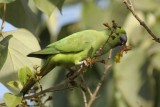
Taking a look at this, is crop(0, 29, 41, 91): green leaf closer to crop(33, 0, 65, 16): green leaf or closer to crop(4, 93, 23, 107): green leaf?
crop(33, 0, 65, 16): green leaf

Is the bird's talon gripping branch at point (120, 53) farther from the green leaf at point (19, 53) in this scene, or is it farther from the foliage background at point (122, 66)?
the foliage background at point (122, 66)

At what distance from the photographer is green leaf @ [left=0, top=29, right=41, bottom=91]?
194 cm

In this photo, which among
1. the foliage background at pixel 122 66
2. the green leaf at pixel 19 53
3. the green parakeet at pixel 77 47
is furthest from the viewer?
the foliage background at pixel 122 66

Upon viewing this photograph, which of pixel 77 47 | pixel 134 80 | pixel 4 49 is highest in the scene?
pixel 4 49

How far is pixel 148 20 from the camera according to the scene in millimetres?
3773

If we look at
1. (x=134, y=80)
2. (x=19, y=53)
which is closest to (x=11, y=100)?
(x=19, y=53)

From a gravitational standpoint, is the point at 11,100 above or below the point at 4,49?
below

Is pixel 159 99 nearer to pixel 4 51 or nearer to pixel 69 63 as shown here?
pixel 69 63

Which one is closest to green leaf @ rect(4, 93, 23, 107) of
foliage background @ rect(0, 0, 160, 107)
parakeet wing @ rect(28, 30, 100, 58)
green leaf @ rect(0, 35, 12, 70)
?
green leaf @ rect(0, 35, 12, 70)

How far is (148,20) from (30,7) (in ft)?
5.59

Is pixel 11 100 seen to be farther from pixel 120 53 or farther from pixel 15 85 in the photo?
pixel 120 53

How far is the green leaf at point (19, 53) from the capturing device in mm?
1940

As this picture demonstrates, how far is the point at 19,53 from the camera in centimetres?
200

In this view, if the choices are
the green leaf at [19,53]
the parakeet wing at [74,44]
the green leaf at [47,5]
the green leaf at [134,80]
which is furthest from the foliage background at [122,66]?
the green leaf at [47,5]
